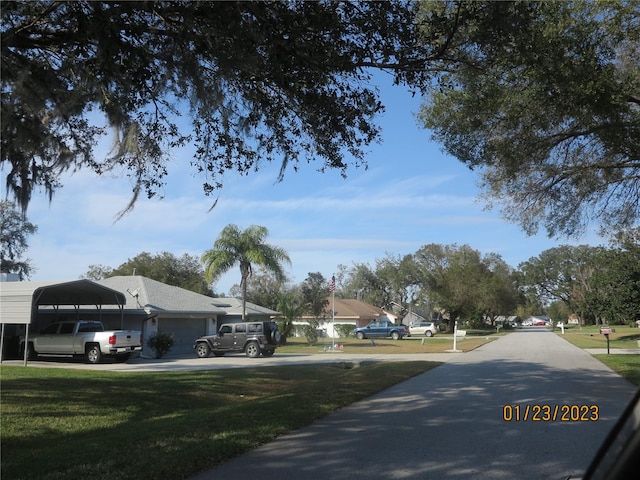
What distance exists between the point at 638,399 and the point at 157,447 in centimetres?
667

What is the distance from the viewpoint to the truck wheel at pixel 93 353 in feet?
76.6

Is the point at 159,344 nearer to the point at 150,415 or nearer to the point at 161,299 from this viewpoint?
the point at 161,299

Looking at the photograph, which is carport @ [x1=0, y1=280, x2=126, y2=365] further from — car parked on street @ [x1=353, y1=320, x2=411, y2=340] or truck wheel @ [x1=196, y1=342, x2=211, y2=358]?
car parked on street @ [x1=353, y1=320, x2=411, y2=340]

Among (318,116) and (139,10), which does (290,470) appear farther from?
(139,10)

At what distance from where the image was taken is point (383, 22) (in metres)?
8.20

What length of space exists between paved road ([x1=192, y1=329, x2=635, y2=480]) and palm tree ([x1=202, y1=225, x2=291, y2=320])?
21.5m

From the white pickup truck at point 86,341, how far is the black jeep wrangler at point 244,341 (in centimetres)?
442

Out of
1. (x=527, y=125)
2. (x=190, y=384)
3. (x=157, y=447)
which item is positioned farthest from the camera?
(x=190, y=384)

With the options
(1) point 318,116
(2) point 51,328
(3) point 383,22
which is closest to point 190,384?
(1) point 318,116

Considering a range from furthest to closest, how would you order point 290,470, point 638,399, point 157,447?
point 157,447 < point 290,470 < point 638,399

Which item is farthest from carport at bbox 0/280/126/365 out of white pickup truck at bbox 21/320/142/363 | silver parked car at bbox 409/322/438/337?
silver parked car at bbox 409/322/438/337

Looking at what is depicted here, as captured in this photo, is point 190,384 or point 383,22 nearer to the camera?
point 383,22

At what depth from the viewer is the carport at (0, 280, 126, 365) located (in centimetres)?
2156

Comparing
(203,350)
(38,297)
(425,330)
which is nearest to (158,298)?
(203,350)
